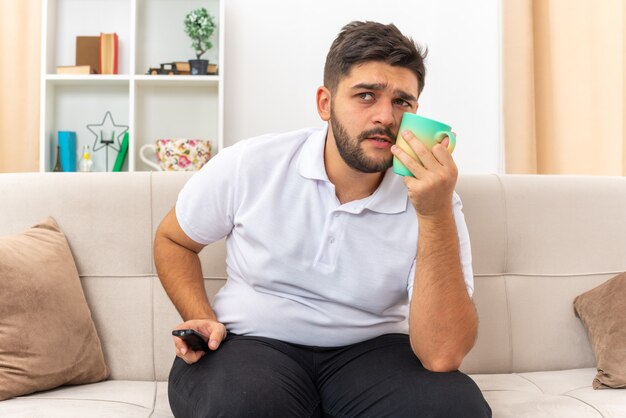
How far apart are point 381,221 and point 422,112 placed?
1.81 m

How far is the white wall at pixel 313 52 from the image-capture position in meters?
3.12

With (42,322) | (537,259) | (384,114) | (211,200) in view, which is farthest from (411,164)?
(42,322)

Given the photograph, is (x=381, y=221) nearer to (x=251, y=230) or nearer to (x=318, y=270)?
(x=318, y=270)

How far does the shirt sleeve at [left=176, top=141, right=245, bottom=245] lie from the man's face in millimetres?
237

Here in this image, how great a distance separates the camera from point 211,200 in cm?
152

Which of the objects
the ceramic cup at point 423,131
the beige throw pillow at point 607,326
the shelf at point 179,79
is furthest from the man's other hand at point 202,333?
the shelf at point 179,79

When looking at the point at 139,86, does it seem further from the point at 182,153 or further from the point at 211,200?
the point at 211,200

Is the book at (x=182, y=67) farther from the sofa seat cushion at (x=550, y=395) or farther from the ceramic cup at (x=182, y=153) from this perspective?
the sofa seat cushion at (x=550, y=395)

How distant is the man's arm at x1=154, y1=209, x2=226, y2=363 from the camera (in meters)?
1.50

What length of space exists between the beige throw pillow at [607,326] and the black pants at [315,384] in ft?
1.61

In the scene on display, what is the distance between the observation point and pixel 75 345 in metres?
1.58

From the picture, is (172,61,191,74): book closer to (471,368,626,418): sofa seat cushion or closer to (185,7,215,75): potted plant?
(185,7,215,75): potted plant

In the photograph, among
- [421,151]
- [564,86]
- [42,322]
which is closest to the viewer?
[421,151]

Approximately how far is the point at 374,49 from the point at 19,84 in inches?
79.9
